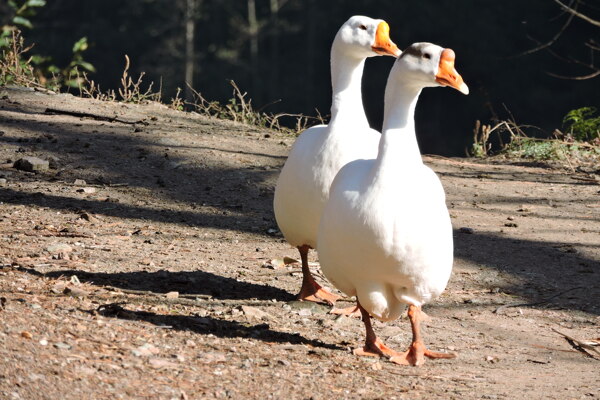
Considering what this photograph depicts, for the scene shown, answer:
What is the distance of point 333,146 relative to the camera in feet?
17.2

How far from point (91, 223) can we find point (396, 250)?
296cm

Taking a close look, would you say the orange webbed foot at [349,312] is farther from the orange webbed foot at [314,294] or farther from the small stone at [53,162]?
the small stone at [53,162]

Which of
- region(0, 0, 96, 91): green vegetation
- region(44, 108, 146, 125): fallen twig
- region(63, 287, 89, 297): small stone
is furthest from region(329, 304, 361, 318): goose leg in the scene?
region(0, 0, 96, 91): green vegetation

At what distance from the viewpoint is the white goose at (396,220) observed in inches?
174

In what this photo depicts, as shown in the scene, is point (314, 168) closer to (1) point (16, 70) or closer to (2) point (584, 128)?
(1) point (16, 70)

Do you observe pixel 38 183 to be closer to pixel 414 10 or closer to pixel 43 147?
pixel 43 147

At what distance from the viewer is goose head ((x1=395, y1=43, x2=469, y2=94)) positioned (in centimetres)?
443

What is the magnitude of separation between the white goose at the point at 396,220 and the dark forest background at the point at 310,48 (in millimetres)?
22580

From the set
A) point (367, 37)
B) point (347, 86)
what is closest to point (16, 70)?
point (347, 86)

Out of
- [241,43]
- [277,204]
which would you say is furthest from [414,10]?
[277,204]

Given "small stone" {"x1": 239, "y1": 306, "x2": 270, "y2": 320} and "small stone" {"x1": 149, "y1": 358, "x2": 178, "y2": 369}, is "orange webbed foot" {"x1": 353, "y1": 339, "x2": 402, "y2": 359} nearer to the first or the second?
"small stone" {"x1": 239, "y1": 306, "x2": 270, "y2": 320}

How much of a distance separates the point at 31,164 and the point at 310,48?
34.3 m

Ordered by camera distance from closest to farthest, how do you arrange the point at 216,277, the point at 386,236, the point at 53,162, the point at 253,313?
the point at 386,236, the point at 253,313, the point at 216,277, the point at 53,162

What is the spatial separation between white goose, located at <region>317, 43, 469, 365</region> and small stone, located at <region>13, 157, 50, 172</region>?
12.3 feet
